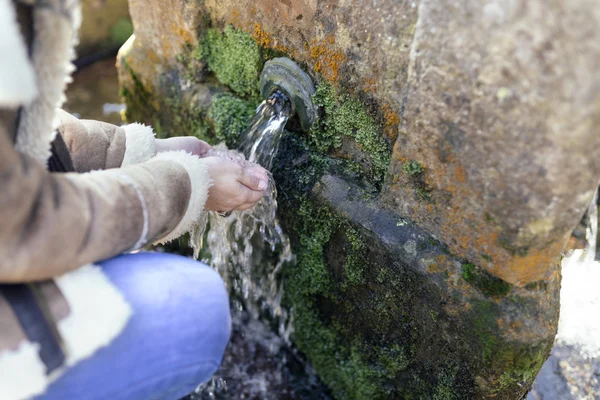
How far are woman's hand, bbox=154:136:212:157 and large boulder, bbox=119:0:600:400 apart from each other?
25 cm

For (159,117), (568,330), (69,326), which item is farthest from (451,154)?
(159,117)

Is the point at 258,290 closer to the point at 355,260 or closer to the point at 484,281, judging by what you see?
the point at 355,260

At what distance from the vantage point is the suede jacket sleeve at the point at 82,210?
32.2 inches

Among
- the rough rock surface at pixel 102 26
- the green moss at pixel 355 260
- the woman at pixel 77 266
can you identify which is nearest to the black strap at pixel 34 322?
the woman at pixel 77 266

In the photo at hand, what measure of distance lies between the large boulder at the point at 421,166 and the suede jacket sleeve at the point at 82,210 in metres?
0.53

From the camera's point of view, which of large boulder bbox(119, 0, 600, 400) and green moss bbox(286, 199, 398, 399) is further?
green moss bbox(286, 199, 398, 399)

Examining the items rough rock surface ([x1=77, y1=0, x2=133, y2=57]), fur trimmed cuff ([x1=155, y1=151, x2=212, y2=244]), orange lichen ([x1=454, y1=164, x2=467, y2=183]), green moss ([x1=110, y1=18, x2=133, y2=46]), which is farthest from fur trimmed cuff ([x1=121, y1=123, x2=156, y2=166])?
green moss ([x1=110, y1=18, x2=133, y2=46])

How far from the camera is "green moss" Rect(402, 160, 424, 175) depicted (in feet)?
4.14

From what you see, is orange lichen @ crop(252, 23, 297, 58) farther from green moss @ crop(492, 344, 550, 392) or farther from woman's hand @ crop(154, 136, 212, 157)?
green moss @ crop(492, 344, 550, 392)

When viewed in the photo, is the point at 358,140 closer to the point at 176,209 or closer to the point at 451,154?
the point at 451,154

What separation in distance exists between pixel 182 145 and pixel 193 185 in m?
0.45

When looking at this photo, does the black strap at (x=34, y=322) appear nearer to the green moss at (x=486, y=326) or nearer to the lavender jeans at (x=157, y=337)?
the lavender jeans at (x=157, y=337)

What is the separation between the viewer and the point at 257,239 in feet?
6.26

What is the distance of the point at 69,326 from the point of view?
89 centimetres
